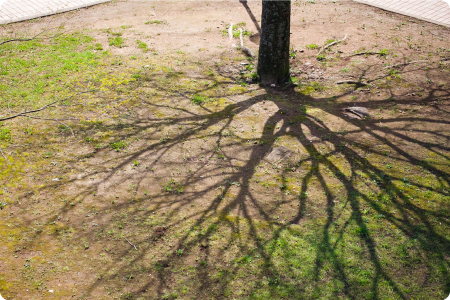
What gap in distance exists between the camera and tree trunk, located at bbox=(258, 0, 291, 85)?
25.2 feet

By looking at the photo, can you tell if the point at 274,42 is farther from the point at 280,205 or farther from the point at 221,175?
the point at 280,205

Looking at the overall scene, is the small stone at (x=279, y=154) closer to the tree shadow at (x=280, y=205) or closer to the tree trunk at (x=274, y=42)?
the tree shadow at (x=280, y=205)

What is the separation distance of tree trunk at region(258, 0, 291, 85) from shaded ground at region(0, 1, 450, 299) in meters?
0.42

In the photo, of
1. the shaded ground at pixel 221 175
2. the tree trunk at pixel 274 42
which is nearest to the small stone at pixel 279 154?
the shaded ground at pixel 221 175

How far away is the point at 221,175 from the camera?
5.70m

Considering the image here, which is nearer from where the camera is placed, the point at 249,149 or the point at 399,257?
the point at 399,257

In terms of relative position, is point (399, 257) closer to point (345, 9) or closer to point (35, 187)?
point (35, 187)

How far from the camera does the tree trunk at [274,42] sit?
7.68 meters

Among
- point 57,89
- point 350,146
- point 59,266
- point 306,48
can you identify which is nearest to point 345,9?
point 306,48

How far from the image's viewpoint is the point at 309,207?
5066mm

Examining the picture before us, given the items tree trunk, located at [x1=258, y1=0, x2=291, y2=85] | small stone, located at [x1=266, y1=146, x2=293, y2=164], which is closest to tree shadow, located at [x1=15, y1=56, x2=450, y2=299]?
small stone, located at [x1=266, y1=146, x2=293, y2=164]

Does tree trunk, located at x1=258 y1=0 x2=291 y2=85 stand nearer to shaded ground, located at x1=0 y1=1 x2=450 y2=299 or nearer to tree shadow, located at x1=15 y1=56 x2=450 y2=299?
shaded ground, located at x1=0 y1=1 x2=450 y2=299

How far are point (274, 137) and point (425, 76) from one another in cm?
460

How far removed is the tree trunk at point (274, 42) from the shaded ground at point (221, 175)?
1.39ft
